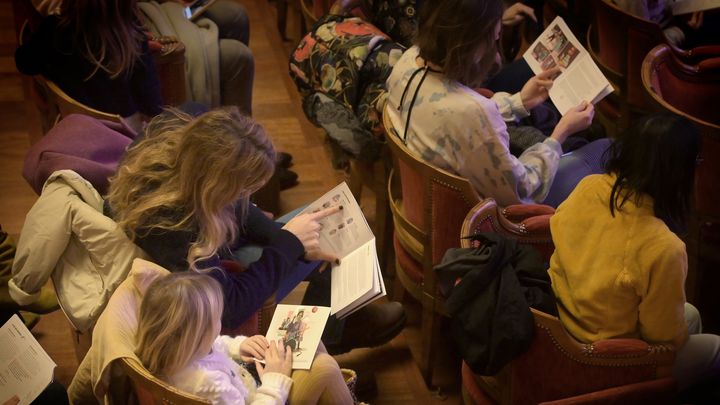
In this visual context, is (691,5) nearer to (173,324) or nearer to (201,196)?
(201,196)

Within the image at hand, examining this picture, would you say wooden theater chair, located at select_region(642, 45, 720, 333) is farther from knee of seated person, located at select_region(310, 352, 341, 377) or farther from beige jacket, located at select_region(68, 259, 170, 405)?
beige jacket, located at select_region(68, 259, 170, 405)

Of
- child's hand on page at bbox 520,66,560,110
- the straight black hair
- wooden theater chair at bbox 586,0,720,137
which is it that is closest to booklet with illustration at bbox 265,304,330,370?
the straight black hair

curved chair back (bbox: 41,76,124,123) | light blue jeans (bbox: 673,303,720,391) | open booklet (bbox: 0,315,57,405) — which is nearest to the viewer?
open booklet (bbox: 0,315,57,405)

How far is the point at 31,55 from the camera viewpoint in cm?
331

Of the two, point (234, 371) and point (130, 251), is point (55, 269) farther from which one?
point (234, 371)

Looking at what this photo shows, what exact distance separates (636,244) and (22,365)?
5.03ft

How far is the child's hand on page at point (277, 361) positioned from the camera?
7.79ft

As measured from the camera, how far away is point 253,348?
8.00ft

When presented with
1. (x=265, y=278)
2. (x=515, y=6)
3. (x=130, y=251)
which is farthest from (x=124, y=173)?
(x=515, y=6)

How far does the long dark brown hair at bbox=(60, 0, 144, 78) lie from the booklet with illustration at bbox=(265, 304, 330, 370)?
50.9 inches

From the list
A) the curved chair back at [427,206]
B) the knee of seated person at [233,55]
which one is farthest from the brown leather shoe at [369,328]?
the knee of seated person at [233,55]

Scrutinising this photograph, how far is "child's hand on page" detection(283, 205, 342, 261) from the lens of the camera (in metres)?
2.78

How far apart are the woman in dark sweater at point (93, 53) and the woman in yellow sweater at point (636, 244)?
1.74m

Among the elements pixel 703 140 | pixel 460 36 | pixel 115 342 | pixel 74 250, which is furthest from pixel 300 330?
pixel 703 140
